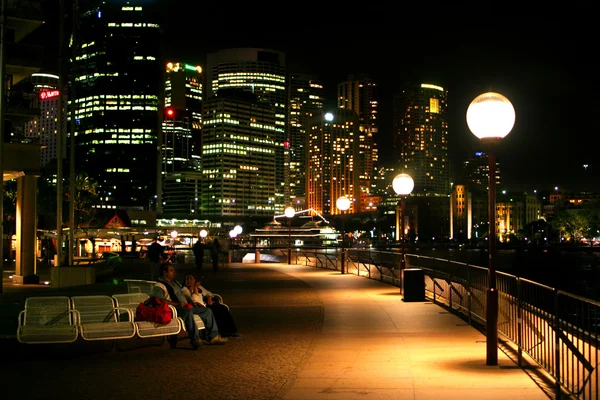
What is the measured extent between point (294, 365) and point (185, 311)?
A: 2543 millimetres

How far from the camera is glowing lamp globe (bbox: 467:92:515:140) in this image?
430 inches

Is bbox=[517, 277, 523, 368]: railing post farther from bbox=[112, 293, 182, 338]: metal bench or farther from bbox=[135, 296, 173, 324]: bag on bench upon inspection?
bbox=[135, 296, 173, 324]: bag on bench

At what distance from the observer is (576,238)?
166 metres

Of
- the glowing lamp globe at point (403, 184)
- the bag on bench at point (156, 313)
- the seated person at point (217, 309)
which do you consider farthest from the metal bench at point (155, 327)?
the glowing lamp globe at point (403, 184)

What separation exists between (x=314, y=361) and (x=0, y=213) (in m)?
11.1

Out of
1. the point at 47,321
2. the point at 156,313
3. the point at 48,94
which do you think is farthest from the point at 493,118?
the point at 48,94

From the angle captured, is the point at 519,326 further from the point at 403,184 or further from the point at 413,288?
the point at 403,184

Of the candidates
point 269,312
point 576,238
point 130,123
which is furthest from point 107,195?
point 269,312

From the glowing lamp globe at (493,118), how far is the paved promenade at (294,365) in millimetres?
3530

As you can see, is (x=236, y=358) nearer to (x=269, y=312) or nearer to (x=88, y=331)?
(x=88, y=331)

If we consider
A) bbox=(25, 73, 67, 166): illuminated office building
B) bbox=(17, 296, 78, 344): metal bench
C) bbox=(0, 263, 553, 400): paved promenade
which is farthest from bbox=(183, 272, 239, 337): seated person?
bbox=(25, 73, 67, 166): illuminated office building

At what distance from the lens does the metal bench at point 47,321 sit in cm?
1141

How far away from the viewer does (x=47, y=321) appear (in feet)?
38.9

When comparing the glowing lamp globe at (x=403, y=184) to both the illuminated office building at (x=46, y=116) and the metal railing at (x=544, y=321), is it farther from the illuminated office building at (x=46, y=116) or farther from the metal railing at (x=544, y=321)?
the illuminated office building at (x=46, y=116)
